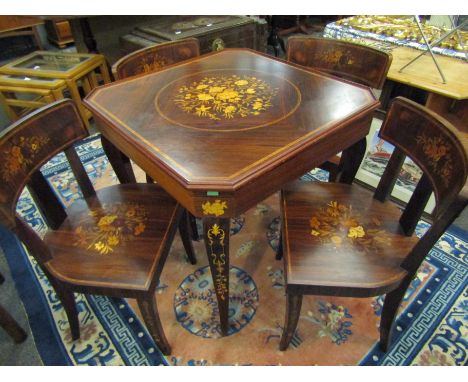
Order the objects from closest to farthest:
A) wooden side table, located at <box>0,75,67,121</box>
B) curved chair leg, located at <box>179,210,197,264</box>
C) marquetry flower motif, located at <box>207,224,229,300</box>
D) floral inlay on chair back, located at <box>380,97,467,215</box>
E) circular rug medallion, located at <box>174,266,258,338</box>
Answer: floral inlay on chair back, located at <box>380,97,467,215</box> < marquetry flower motif, located at <box>207,224,229,300</box> < circular rug medallion, located at <box>174,266,258,338</box> < curved chair leg, located at <box>179,210,197,264</box> < wooden side table, located at <box>0,75,67,121</box>

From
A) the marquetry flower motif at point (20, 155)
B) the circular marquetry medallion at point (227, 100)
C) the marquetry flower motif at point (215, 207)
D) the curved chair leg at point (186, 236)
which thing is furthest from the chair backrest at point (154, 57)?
the marquetry flower motif at point (215, 207)

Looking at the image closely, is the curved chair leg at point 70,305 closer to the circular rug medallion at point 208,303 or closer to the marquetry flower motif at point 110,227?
the marquetry flower motif at point 110,227

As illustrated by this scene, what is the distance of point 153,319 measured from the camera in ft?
3.59

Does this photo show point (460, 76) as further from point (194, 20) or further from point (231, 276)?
point (194, 20)

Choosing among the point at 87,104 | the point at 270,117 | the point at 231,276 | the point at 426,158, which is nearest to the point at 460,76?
the point at 426,158

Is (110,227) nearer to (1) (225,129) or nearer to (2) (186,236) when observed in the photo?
(2) (186,236)

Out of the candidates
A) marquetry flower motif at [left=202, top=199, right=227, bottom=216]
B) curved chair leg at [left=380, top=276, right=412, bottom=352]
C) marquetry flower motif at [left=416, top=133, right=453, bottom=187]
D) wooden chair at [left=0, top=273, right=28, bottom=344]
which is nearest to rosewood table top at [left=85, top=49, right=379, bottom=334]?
marquetry flower motif at [left=202, top=199, right=227, bottom=216]

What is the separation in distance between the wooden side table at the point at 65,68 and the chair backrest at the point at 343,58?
1730 millimetres

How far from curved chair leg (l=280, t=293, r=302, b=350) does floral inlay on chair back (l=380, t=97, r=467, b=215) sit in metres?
0.53

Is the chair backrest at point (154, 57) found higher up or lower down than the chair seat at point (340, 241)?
higher up

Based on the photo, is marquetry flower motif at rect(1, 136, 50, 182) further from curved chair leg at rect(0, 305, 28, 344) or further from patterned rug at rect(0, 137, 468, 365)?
patterned rug at rect(0, 137, 468, 365)

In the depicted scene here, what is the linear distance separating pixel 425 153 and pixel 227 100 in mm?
702

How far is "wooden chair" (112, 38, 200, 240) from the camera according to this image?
1.49m

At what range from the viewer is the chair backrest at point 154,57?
1480 mm
